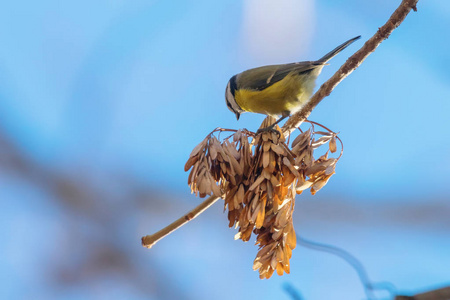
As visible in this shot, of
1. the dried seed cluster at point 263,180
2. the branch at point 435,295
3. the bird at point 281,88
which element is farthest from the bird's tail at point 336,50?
the branch at point 435,295

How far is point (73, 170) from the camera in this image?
8.16 feet

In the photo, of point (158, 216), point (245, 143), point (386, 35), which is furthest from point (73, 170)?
point (386, 35)

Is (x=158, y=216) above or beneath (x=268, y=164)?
above

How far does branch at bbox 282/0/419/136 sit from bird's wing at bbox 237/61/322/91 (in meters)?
0.85

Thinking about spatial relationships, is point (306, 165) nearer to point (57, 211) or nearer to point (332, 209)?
point (332, 209)

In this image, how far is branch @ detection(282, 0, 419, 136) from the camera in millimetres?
1610

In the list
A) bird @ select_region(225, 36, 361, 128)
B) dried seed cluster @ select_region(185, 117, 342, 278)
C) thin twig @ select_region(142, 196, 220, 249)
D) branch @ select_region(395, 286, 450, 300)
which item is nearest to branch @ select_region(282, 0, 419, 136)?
dried seed cluster @ select_region(185, 117, 342, 278)

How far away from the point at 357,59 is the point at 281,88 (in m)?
1.08

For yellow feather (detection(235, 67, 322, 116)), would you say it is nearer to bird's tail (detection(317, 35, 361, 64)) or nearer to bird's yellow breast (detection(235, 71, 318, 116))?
bird's yellow breast (detection(235, 71, 318, 116))

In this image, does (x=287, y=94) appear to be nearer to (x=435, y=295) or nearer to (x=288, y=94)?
(x=288, y=94)

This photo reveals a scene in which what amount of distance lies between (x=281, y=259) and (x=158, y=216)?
1164mm

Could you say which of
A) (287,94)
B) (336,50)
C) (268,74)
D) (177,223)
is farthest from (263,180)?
(268,74)

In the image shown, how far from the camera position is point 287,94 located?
2762 mm

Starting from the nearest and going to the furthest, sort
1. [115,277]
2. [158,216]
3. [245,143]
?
[245,143] → [115,277] → [158,216]
